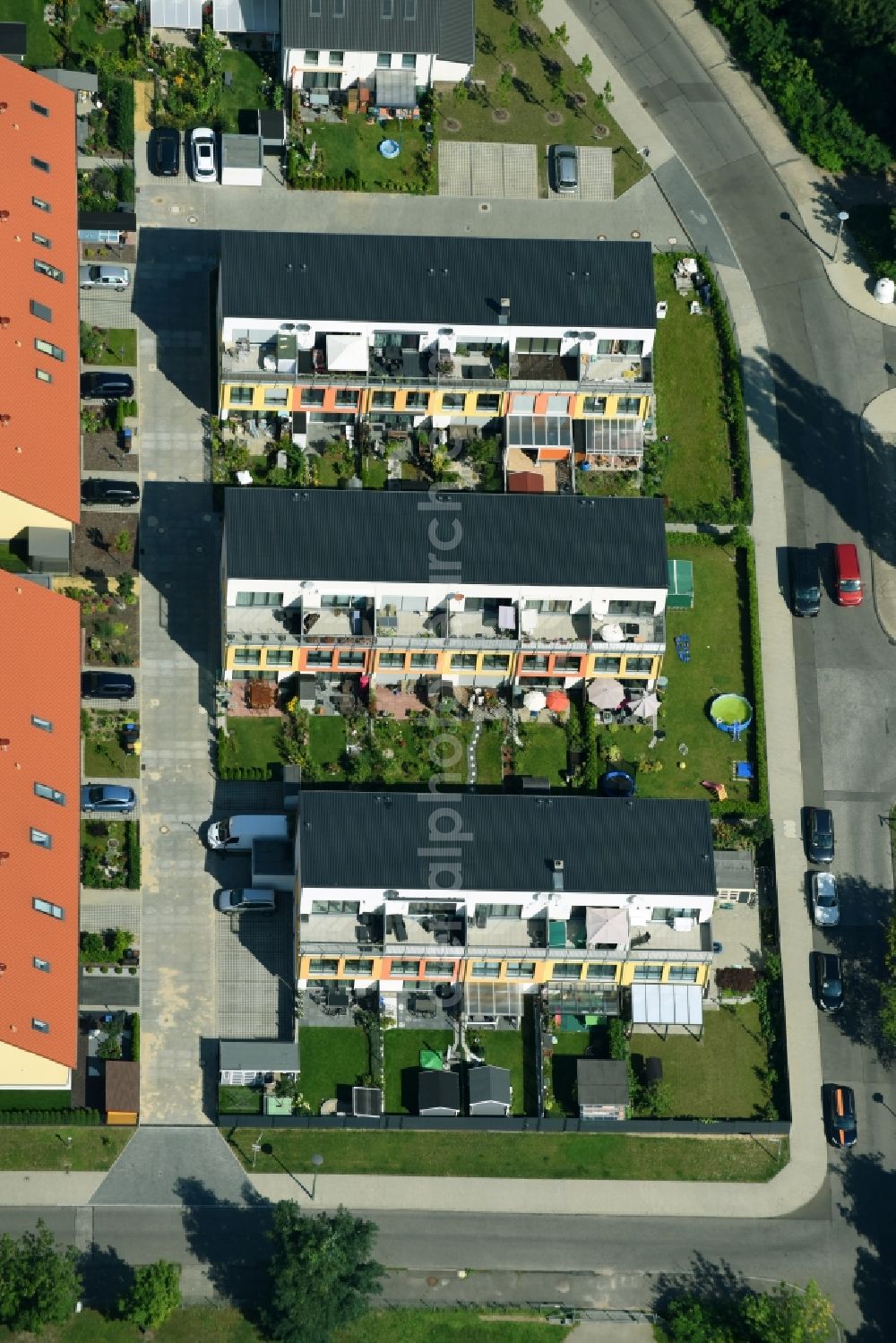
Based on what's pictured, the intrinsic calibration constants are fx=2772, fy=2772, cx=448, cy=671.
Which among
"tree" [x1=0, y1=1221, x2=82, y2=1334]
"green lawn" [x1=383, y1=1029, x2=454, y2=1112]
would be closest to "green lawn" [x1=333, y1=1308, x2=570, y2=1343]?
"green lawn" [x1=383, y1=1029, x2=454, y2=1112]

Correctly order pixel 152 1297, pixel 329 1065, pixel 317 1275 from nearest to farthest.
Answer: pixel 317 1275 → pixel 152 1297 → pixel 329 1065

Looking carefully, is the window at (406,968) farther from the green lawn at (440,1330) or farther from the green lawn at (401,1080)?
the green lawn at (440,1330)

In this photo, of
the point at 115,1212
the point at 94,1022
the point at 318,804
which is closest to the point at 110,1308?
the point at 115,1212

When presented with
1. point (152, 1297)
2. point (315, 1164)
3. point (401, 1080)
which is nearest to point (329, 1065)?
point (401, 1080)

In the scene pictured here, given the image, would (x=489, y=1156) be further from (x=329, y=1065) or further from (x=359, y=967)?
(x=359, y=967)

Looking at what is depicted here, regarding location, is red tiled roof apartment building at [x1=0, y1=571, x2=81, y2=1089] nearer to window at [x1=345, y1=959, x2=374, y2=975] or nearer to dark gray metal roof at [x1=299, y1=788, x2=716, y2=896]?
dark gray metal roof at [x1=299, y1=788, x2=716, y2=896]
